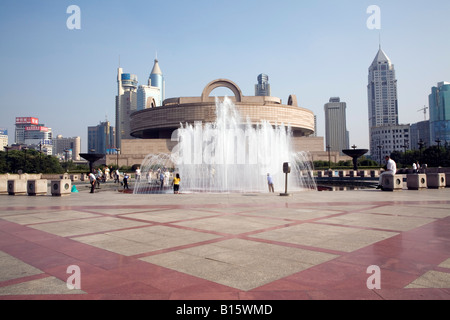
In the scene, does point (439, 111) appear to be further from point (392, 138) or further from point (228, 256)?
point (228, 256)

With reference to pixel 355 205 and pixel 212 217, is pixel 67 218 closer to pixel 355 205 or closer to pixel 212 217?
pixel 212 217

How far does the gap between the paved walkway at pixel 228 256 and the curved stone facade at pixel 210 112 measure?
68273mm

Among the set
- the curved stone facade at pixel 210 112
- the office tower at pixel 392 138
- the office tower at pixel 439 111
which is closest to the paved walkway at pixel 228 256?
the curved stone facade at pixel 210 112

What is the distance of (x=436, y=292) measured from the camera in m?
3.87

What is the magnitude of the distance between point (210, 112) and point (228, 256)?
240 ft

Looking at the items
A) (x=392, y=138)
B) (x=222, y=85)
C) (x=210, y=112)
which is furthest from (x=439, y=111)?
(x=210, y=112)

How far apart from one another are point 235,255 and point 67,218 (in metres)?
6.44

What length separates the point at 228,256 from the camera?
5.57 m

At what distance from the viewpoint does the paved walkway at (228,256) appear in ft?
13.3

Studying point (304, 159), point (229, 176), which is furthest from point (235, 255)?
point (304, 159)

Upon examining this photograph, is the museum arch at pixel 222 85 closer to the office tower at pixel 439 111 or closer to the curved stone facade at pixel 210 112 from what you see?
the curved stone facade at pixel 210 112

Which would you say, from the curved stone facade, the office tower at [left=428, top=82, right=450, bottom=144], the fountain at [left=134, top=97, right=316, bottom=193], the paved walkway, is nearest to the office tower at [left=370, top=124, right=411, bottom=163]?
the office tower at [left=428, top=82, right=450, bottom=144]
